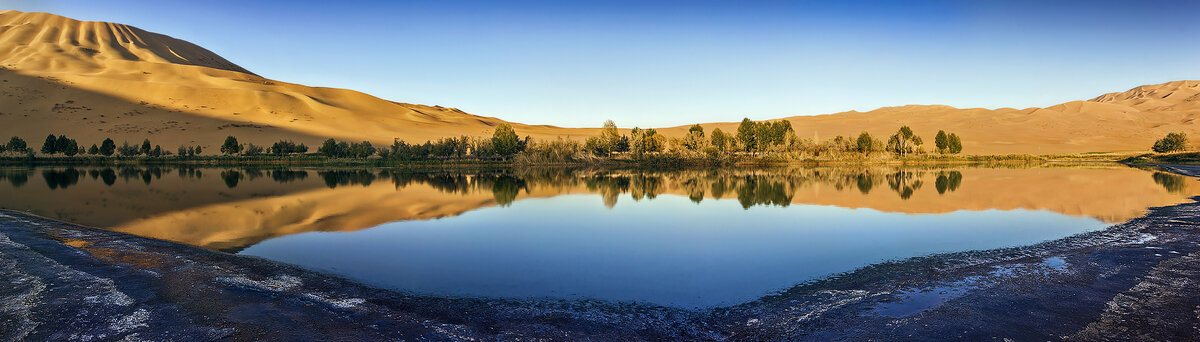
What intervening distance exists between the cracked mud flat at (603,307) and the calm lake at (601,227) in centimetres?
95

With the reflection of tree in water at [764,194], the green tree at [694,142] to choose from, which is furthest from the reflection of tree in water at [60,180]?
the green tree at [694,142]

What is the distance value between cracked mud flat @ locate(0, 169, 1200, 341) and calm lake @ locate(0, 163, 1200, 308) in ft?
3.11

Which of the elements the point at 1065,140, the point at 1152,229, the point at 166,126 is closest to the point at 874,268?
the point at 1152,229

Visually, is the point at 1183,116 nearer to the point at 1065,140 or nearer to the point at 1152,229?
the point at 1065,140

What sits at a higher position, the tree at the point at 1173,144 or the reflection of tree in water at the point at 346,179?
the tree at the point at 1173,144

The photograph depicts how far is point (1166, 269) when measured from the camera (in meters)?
9.84

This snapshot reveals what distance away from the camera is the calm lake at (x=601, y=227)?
10.6 m

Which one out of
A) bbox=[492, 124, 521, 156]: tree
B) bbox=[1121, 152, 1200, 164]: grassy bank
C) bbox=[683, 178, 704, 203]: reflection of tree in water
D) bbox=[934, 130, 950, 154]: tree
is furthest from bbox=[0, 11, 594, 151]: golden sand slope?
bbox=[1121, 152, 1200, 164]: grassy bank

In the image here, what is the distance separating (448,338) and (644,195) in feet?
70.8

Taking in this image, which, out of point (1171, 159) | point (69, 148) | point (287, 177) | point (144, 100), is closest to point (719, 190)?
point (287, 177)

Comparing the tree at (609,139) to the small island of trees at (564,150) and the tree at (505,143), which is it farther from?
the tree at (505,143)

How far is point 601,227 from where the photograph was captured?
17.2 meters

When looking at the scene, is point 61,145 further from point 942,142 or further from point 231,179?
point 942,142


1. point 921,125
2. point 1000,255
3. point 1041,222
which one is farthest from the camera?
point 921,125
